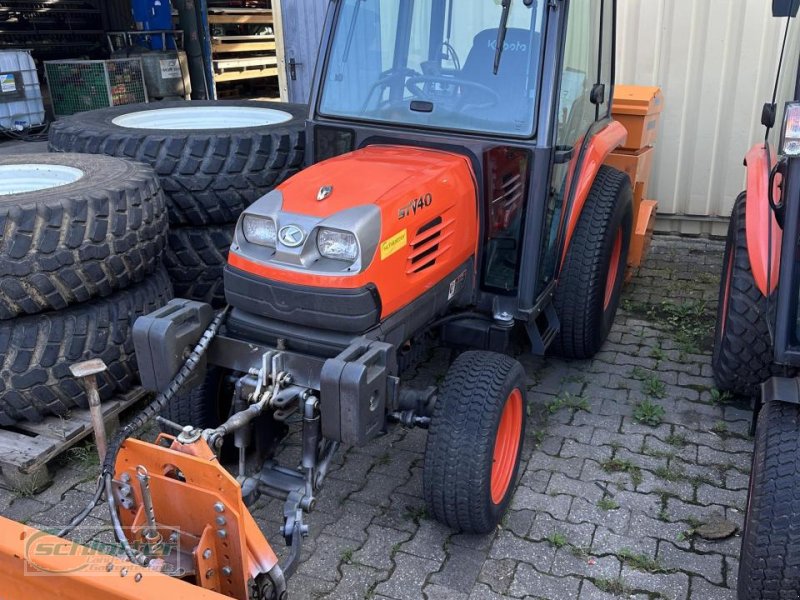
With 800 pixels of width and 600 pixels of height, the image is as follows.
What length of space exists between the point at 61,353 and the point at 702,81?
4620 millimetres

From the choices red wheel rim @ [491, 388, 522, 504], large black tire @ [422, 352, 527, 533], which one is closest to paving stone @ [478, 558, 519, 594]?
large black tire @ [422, 352, 527, 533]

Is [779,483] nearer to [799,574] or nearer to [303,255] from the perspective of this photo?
[799,574]

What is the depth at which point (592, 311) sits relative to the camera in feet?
11.7

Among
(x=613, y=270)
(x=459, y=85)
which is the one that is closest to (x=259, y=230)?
(x=459, y=85)

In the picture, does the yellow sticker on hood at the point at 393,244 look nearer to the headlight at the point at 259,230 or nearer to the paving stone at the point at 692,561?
the headlight at the point at 259,230

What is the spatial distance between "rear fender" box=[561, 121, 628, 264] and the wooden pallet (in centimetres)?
211

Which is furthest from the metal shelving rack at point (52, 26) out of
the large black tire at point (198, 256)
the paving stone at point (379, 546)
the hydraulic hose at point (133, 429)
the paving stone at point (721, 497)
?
the paving stone at point (721, 497)

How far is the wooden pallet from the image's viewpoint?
2.84 meters

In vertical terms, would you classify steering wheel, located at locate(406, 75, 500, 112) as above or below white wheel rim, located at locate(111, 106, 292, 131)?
above

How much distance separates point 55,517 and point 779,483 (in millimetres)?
2488

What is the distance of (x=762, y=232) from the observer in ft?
9.11

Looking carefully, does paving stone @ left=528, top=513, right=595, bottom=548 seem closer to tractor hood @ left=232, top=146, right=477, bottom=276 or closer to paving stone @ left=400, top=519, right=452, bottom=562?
paving stone @ left=400, top=519, right=452, bottom=562

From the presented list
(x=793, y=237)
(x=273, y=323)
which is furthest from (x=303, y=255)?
(x=793, y=237)

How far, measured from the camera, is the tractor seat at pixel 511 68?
2754mm
